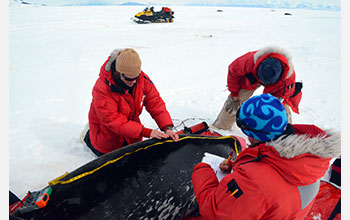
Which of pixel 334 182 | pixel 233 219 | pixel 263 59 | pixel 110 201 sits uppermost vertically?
pixel 263 59

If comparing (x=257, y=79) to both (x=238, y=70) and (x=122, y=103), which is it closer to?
(x=238, y=70)

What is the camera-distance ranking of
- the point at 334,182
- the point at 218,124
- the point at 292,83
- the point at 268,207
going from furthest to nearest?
the point at 218,124 < the point at 292,83 < the point at 334,182 < the point at 268,207

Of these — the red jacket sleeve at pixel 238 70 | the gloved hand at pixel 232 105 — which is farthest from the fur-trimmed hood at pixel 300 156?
the gloved hand at pixel 232 105

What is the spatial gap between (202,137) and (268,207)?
1241mm

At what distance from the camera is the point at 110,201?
1.59 m

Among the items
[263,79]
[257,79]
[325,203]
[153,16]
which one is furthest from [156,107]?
[153,16]

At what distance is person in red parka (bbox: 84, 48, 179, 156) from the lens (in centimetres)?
189

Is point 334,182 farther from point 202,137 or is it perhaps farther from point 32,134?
point 32,134

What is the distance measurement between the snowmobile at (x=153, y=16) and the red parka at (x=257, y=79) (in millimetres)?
13407

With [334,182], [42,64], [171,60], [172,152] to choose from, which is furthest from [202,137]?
[42,64]

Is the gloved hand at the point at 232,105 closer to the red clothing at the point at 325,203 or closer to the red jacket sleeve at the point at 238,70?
the red jacket sleeve at the point at 238,70

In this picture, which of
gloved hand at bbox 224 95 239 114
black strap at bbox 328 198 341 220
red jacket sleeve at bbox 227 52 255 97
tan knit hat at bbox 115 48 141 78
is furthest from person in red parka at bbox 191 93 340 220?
gloved hand at bbox 224 95 239 114

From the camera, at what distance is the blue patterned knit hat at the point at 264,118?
1.17m

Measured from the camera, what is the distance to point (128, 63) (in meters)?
1.81
